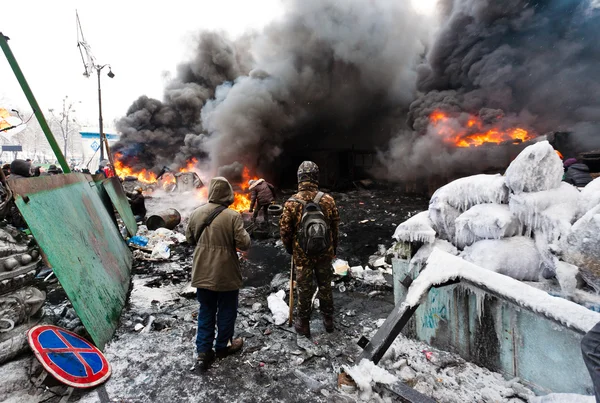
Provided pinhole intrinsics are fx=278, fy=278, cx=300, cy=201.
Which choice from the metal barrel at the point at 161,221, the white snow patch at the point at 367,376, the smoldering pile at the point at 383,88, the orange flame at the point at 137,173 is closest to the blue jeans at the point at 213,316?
the white snow patch at the point at 367,376

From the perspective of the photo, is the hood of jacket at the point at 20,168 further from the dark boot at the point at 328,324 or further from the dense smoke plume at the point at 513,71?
the dense smoke plume at the point at 513,71

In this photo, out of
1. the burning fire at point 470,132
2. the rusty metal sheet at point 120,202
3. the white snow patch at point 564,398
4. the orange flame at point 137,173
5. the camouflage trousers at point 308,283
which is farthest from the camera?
the orange flame at point 137,173

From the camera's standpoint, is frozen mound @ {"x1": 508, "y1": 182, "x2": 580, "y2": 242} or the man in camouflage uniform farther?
the man in camouflage uniform

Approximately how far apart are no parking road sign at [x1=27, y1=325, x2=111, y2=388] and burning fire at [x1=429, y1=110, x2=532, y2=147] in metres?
17.0

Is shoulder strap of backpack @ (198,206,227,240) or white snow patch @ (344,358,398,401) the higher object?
shoulder strap of backpack @ (198,206,227,240)

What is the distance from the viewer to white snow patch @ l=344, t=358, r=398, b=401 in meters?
2.06

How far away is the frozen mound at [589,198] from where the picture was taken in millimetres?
2119

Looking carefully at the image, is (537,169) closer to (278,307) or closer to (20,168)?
(278,307)

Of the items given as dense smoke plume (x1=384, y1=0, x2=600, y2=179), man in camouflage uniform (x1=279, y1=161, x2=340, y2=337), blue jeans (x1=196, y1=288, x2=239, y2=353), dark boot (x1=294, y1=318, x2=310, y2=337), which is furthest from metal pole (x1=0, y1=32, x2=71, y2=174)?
dense smoke plume (x1=384, y1=0, x2=600, y2=179)

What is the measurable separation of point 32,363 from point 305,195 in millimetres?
2726

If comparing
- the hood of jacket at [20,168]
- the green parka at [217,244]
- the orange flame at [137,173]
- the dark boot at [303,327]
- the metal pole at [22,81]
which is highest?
the metal pole at [22,81]

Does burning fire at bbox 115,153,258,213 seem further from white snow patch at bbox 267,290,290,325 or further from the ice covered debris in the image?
the ice covered debris

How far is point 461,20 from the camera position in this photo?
16.1 metres

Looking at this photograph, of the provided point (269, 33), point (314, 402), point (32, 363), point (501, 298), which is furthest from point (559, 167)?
point (269, 33)
